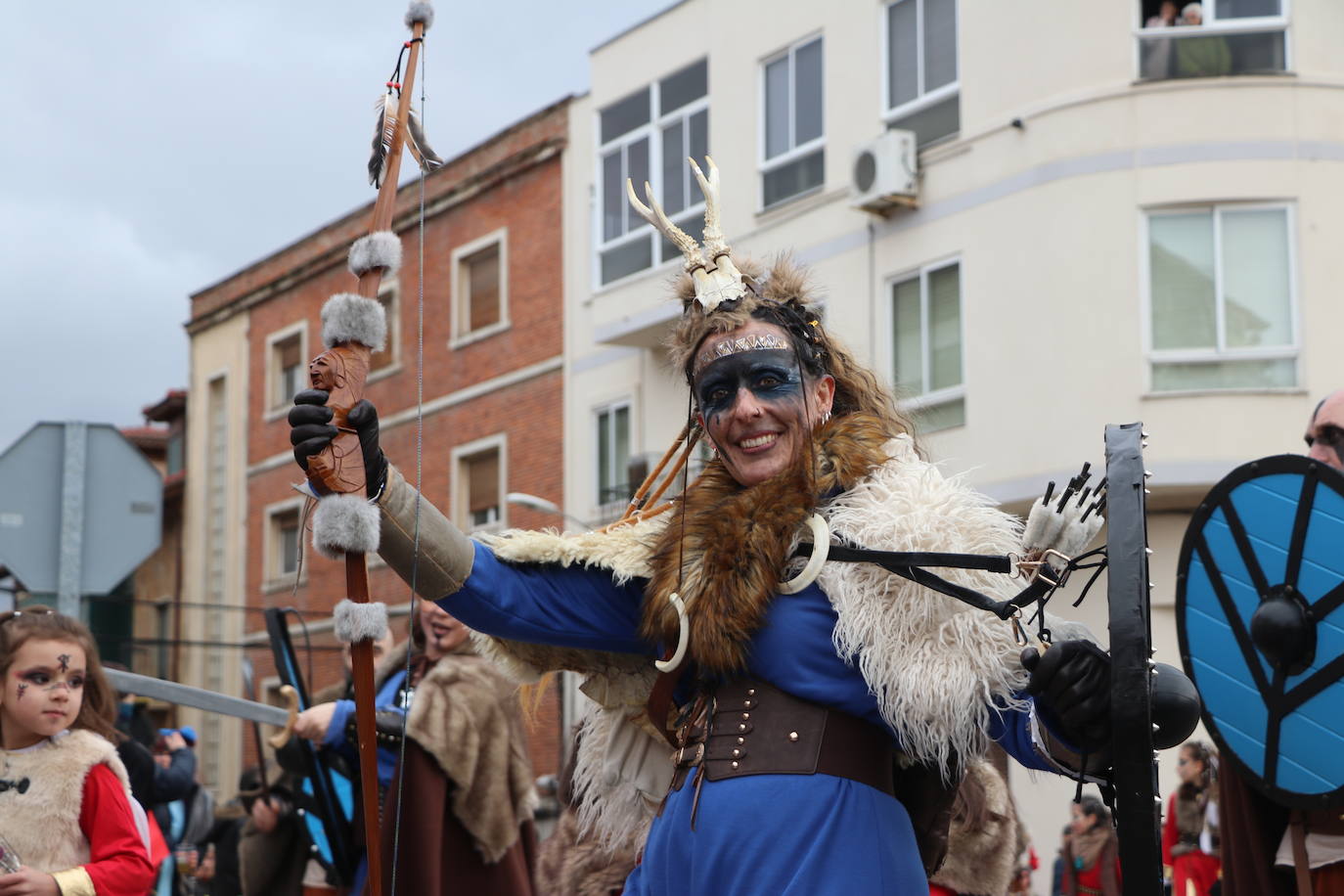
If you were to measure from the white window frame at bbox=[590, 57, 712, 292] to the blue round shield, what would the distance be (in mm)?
16618

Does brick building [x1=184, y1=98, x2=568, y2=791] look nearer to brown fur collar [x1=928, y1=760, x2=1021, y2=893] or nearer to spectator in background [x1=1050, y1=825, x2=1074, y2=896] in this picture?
spectator in background [x1=1050, y1=825, x2=1074, y2=896]

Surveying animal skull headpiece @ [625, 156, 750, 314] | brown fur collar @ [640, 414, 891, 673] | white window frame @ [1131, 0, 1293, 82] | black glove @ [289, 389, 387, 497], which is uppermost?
white window frame @ [1131, 0, 1293, 82]

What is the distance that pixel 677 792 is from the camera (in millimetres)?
3975

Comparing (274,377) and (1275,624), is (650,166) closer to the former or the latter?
(274,377)

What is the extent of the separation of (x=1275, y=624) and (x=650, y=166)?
1863 cm

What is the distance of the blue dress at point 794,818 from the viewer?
3693mm

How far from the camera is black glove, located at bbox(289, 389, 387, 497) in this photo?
3.64m

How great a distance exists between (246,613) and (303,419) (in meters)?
28.0

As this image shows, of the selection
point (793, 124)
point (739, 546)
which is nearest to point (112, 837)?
point (739, 546)

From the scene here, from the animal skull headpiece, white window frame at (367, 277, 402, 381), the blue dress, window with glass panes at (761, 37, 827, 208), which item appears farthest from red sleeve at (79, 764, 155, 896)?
white window frame at (367, 277, 402, 381)

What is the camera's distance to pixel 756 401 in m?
4.16

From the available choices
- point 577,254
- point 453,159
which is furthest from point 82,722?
point 453,159

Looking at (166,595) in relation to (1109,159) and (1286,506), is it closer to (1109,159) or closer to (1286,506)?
(1109,159)

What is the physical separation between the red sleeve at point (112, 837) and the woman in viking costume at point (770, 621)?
178 centimetres
